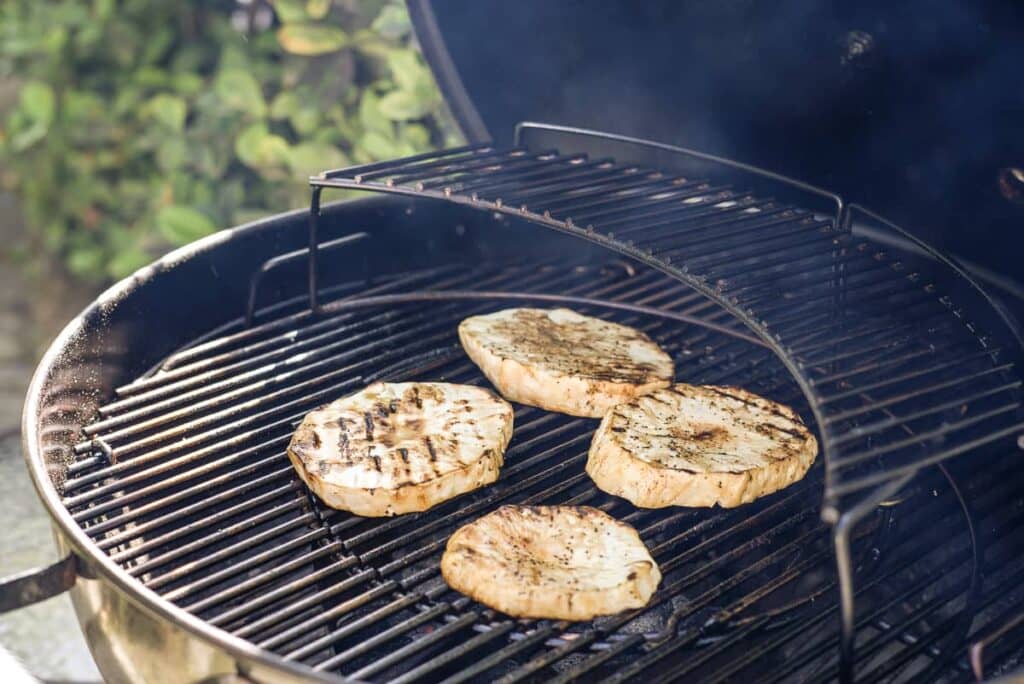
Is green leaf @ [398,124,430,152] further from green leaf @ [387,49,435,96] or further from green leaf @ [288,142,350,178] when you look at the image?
green leaf @ [288,142,350,178]

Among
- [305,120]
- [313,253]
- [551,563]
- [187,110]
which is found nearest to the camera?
[551,563]

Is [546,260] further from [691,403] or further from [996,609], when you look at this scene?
[996,609]

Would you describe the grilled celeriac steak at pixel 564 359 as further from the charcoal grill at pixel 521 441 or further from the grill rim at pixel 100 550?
the grill rim at pixel 100 550

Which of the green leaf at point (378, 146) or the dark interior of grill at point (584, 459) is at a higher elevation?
the green leaf at point (378, 146)

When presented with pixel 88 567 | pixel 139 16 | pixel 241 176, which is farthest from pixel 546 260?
pixel 139 16

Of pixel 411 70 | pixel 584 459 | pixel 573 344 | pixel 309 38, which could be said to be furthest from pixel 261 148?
pixel 584 459

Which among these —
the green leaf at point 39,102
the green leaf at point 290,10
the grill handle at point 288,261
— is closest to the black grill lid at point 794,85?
the grill handle at point 288,261

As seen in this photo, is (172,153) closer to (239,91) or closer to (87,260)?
(239,91)
